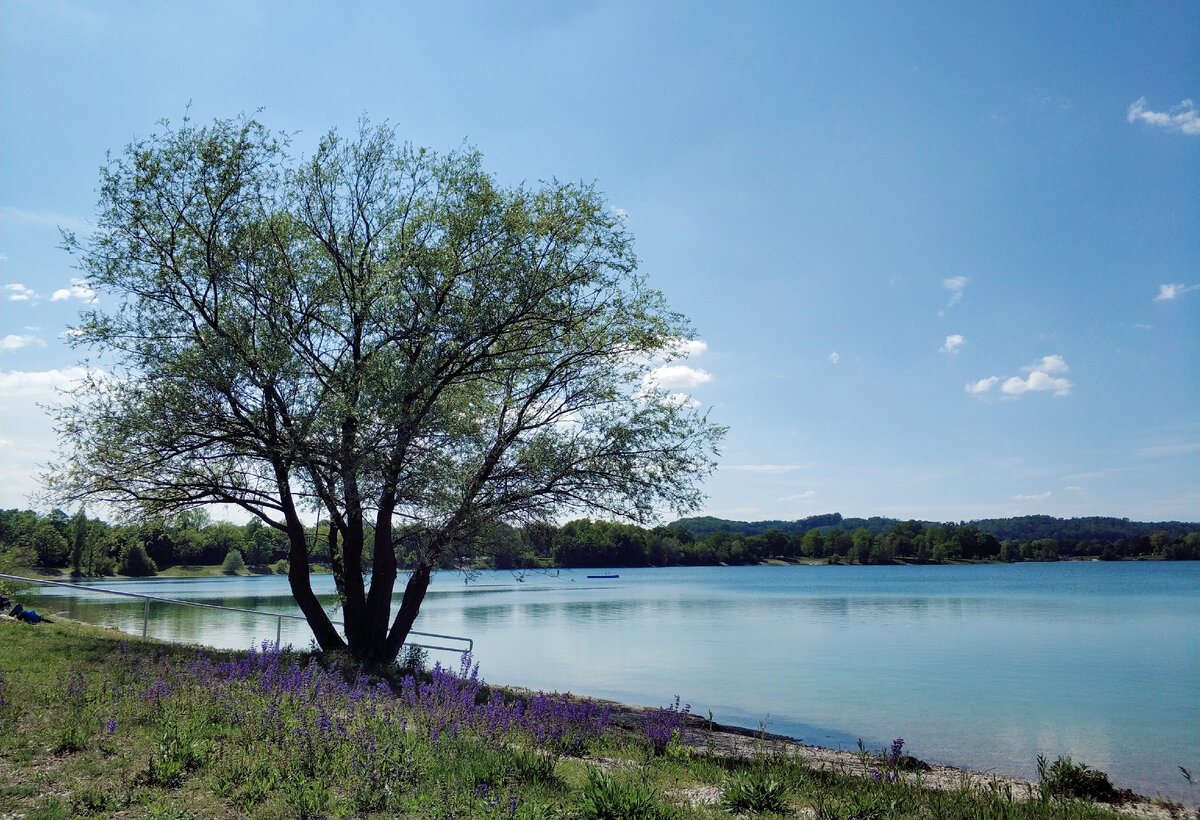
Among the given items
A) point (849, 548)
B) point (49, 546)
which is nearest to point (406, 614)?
point (49, 546)

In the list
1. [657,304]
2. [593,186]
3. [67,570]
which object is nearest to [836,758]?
[657,304]

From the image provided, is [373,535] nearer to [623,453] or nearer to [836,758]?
[623,453]

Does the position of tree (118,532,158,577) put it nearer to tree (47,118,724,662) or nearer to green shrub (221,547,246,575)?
green shrub (221,547,246,575)

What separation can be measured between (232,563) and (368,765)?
117 metres

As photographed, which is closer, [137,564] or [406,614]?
[406,614]

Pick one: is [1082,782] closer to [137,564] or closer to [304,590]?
[304,590]

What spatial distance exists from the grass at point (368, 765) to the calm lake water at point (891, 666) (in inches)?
404

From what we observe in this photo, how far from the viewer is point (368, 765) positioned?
20.7ft

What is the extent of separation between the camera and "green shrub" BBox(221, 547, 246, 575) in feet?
352

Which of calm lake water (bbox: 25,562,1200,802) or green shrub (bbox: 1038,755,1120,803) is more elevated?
green shrub (bbox: 1038,755,1120,803)

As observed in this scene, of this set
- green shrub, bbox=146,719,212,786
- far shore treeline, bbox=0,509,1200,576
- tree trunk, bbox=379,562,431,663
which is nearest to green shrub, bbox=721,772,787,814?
green shrub, bbox=146,719,212,786

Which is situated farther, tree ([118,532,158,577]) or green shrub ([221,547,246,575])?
green shrub ([221,547,246,575])

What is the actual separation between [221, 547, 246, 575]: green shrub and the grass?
4263 inches

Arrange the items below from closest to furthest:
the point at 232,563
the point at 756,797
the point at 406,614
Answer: the point at 756,797 → the point at 406,614 → the point at 232,563
